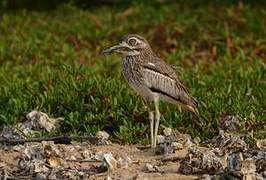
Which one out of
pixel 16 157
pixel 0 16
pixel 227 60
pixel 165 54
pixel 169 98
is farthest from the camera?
pixel 0 16

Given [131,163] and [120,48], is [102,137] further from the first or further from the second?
[131,163]

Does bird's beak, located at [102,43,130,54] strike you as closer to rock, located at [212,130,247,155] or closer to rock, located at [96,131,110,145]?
rock, located at [96,131,110,145]

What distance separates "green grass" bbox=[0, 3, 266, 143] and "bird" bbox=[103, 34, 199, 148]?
0.38 meters

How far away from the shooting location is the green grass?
8.42 metres

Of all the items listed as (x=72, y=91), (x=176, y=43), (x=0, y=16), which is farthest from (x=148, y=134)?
(x=0, y=16)

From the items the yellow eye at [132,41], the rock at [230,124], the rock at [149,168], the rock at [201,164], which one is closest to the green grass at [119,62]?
the rock at [230,124]

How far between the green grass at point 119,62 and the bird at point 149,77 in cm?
38

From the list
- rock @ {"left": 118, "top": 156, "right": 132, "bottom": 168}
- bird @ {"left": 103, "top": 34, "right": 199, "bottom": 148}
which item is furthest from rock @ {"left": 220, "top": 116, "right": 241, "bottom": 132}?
rock @ {"left": 118, "top": 156, "right": 132, "bottom": 168}

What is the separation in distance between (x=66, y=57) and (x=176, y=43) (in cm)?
169

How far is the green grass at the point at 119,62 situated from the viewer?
8422 millimetres

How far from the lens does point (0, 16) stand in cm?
1393

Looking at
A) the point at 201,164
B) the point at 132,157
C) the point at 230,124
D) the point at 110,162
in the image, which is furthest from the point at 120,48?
the point at 201,164

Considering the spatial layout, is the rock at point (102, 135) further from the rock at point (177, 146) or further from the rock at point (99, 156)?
the rock at point (177, 146)

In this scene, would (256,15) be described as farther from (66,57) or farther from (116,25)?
(66,57)
